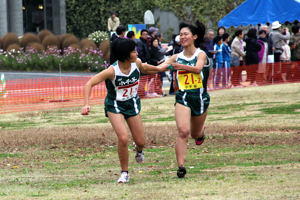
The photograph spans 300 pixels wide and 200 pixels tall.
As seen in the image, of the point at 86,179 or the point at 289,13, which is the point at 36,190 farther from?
the point at 289,13

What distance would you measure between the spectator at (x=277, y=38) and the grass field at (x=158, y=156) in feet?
21.2

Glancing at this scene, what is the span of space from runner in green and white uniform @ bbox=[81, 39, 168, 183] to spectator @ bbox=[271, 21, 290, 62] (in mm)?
18572

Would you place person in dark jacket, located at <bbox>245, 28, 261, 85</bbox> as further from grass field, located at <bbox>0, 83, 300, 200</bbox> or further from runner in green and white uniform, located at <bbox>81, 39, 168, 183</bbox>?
runner in green and white uniform, located at <bbox>81, 39, 168, 183</bbox>

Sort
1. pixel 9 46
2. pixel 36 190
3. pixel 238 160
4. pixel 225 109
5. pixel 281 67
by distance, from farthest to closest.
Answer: pixel 9 46 → pixel 281 67 → pixel 225 109 → pixel 238 160 → pixel 36 190

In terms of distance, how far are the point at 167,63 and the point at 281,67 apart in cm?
1903

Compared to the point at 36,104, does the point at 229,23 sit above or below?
above

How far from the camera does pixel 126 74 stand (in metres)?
10.2

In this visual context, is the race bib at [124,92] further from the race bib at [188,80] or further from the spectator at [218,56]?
the spectator at [218,56]

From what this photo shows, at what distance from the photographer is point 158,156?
12945 millimetres

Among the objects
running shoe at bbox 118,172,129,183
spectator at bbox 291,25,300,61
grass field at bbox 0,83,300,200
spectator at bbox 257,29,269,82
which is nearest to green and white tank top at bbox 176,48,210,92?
grass field at bbox 0,83,300,200

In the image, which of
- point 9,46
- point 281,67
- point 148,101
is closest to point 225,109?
point 148,101

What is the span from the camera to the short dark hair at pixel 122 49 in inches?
396

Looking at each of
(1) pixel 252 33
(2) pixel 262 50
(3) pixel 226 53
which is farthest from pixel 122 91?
(2) pixel 262 50

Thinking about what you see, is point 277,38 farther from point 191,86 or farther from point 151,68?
point 191,86
